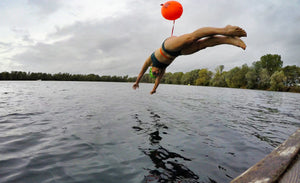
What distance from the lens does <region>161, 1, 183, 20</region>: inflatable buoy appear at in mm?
5535

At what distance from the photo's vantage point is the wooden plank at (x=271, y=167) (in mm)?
1963

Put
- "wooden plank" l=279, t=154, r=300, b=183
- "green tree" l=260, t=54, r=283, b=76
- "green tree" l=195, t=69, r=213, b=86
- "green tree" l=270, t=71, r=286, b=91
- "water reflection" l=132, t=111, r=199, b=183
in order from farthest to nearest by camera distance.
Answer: "green tree" l=195, t=69, r=213, b=86 → "green tree" l=260, t=54, r=283, b=76 → "green tree" l=270, t=71, r=286, b=91 → "water reflection" l=132, t=111, r=199, b=183 → "wooden plank" l=279, t=154, r=300, b=183

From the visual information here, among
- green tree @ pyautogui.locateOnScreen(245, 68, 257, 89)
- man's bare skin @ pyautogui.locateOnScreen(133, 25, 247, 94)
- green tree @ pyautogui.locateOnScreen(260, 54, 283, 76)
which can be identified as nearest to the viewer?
man's bare skin @ pyautogui.locateOnScreen(133, 25, 247, 94)

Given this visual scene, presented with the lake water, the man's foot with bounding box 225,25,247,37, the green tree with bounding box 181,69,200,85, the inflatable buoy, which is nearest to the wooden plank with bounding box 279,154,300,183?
the lake water

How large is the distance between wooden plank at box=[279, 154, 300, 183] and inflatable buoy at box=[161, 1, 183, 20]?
5.06 m

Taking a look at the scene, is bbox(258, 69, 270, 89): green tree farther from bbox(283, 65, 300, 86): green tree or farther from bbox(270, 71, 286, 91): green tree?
bbox(283, 65, 300, 86): green tree

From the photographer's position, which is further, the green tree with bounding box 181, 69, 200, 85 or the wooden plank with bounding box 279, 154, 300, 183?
the green tree with bounding box 181, 69, 200, 85

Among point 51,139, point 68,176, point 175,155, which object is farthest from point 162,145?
point 51,139

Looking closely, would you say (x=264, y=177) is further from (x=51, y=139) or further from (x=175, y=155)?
(x=51, y=139)

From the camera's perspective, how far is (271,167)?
2.20 meters

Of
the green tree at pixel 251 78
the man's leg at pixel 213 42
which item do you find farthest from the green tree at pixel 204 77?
the man's leg at pixel 213 42

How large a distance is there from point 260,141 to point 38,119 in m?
11.2

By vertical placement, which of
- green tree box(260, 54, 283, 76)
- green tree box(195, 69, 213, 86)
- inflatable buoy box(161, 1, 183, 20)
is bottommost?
inflatable buoy box(161, 1, 183, 20)

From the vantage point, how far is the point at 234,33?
4.77 metres
